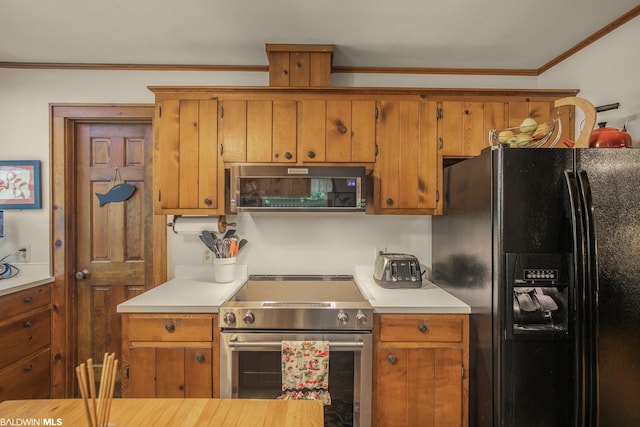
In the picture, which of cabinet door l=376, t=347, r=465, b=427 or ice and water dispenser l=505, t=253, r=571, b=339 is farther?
cabinet door l=376, t=347, r=465, b=427

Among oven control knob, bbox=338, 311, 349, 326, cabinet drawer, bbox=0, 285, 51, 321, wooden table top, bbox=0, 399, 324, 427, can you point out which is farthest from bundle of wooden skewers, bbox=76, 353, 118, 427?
cabinet drawer, bbox=0, 285, 51, 321

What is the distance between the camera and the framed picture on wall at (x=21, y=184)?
8.01ft

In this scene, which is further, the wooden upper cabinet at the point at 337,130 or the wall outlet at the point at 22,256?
the wall outlet at the point at 22,256

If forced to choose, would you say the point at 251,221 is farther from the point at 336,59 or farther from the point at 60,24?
the point at 60,24

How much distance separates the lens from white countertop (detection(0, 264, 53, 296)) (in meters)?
2.09

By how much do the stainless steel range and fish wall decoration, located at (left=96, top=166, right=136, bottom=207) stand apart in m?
1.41

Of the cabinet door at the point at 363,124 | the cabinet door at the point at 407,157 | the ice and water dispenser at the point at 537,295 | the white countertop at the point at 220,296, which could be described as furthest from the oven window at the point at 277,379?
the cabinet door at the point at 363,124

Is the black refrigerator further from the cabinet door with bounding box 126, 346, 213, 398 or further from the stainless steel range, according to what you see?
the cabinet door with bounding box 126, 346, 213, 398

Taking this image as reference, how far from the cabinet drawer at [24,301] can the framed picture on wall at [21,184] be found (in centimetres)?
64

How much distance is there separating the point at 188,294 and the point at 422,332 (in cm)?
139

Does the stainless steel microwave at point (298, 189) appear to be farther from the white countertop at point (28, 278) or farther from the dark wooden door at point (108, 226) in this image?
the white countertop at point (28, 278)

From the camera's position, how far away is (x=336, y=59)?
93.0 inches

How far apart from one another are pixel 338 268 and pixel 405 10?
1713 millimetres

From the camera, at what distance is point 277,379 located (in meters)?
1.74
